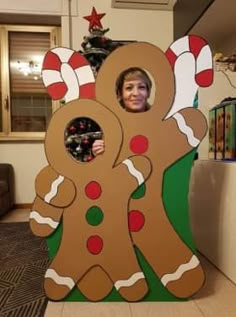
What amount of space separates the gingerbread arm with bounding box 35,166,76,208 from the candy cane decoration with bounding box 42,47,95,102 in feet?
1.07

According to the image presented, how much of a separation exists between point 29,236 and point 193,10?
7.87ft

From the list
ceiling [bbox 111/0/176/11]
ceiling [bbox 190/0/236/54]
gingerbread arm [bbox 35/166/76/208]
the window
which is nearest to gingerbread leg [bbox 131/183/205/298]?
gingerbread arm [bbox 35/166/76/208]

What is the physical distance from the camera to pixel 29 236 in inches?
97.1

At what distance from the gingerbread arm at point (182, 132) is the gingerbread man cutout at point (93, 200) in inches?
4.6

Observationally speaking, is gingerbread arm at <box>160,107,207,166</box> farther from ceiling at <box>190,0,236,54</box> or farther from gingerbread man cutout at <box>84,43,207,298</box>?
ceiling at <box>190,0,236,54</box>

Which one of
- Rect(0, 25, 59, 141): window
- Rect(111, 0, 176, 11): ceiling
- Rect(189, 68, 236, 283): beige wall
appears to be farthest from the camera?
Rect(0, 25, 59, 141): window

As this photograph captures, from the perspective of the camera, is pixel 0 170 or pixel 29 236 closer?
pixel 29 236

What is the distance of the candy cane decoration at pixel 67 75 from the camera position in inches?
50.2

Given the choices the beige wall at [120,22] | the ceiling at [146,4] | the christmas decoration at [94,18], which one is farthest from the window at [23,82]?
the christmas decoration at [94,18]

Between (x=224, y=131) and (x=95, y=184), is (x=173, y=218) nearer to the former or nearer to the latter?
(x=95, y=184)

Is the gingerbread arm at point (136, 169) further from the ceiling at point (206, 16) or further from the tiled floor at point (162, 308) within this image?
the ceiling at point (206, 16)

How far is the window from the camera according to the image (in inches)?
146

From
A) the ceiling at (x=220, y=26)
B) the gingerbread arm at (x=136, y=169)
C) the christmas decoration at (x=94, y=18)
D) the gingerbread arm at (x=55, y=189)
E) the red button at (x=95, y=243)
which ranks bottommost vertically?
the red button at (x=95, y=243)

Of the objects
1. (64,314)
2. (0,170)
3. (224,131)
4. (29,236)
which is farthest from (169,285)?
(0,170)
